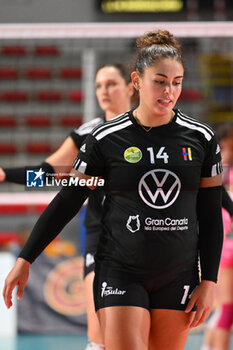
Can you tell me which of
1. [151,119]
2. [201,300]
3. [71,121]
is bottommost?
[71,121]

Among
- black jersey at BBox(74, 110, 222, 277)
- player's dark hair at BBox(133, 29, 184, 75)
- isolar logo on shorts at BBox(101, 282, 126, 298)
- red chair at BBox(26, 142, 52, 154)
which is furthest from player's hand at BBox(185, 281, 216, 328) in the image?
red chair at BBox(26, 142, 52, 154)

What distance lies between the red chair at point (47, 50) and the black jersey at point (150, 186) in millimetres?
10234

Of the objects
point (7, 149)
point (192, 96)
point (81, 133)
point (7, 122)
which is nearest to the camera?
point (81, 133)

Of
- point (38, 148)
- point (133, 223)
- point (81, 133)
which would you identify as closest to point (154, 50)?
point (133, 223)

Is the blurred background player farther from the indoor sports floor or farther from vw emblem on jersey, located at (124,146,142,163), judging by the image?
vw emblem on jersey, located at (124,146,142,163)

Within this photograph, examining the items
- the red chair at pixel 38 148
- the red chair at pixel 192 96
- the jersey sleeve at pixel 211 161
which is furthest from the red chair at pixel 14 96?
the jersey sleeve at pixel 211 161

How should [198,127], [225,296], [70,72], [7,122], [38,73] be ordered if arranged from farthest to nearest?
[70,72]
[38,73]
[7,122]
[225,296]
[198,127]

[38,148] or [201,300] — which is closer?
[201,300]

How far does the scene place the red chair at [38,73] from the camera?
39.3ft

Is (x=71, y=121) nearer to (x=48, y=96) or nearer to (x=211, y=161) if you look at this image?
(x=48, y=96)

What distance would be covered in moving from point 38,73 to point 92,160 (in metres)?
10.1

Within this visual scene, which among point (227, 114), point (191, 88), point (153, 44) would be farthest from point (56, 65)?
point (153, 44)

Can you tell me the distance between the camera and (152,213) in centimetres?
217

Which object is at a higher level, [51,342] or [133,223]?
[133,223]
